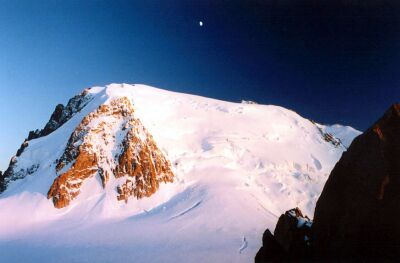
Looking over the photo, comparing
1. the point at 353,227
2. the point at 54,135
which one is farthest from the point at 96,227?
the point at 353,227

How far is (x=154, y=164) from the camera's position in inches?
3049

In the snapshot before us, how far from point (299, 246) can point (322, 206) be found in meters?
2.71

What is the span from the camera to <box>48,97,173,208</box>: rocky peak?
240 feet

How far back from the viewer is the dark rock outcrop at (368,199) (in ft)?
55.1

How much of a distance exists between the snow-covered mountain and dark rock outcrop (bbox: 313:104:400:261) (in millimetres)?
33030

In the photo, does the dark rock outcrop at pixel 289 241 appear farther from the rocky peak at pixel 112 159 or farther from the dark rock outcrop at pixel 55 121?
the dark rock outcrop at pixel 55 121

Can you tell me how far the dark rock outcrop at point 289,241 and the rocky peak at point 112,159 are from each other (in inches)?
2051

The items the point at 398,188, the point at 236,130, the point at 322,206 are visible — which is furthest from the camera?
the point at 236,130

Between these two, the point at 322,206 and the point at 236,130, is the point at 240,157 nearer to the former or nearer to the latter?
the point at 236,130

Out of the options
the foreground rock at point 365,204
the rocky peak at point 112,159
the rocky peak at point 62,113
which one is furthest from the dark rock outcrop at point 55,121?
the foreground rock at point 365,204

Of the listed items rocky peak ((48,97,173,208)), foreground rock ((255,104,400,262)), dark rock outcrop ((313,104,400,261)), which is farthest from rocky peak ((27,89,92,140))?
dark rock outcrop ((313,104,400,261))

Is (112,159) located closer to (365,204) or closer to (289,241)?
(289,241)

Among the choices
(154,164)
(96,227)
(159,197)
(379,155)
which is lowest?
(379,155)

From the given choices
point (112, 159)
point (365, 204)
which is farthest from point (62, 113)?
point (365, 204)
